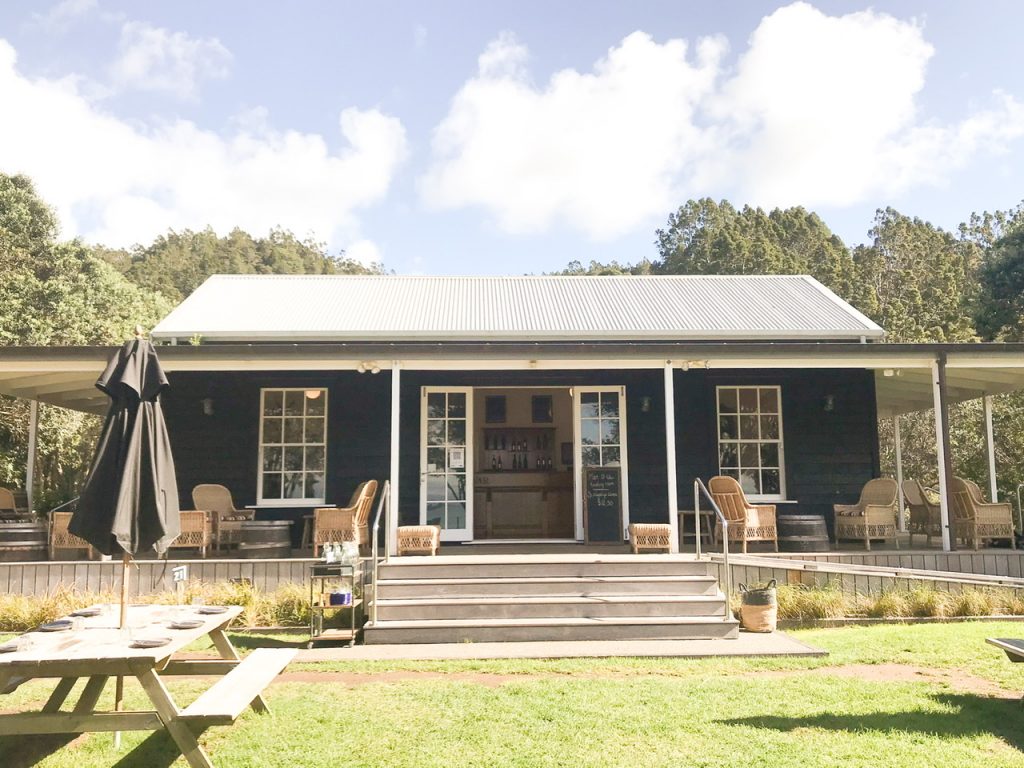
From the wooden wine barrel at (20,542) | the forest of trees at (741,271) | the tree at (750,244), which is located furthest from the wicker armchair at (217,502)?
→ the tree at (750,244)

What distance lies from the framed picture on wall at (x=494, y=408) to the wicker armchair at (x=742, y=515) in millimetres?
4730

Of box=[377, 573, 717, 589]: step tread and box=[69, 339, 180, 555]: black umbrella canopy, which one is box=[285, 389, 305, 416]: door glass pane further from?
box=[69, 339, 180, 555]: black umbrella canopy

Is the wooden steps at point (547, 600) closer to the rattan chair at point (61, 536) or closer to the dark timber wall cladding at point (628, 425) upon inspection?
the dark timber wall cladding at point (628, 425)

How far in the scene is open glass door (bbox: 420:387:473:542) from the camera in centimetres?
1066

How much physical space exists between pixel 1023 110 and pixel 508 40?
14083mm

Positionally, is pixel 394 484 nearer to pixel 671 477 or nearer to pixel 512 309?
pixel 671 477

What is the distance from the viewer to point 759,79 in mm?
15422

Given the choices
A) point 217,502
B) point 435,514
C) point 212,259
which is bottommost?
point 435,514

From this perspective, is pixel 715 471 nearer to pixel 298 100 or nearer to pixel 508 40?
pixel 508 40

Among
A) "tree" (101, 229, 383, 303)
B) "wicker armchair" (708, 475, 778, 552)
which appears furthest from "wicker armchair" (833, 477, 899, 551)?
"tree" (101, 229, 383, 303)

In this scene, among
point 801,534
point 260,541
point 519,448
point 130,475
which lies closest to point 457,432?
point 260,541

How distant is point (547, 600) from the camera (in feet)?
24.2

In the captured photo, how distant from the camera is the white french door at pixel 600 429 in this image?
428 inches

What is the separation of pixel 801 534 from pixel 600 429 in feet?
9.44
